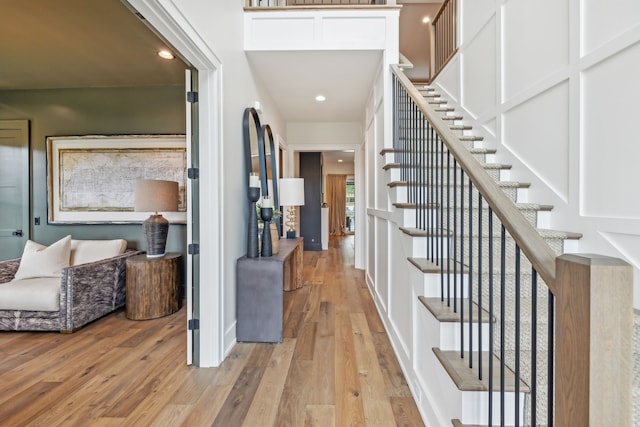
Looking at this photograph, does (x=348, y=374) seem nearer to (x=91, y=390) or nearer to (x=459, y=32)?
(x=91, y=390)

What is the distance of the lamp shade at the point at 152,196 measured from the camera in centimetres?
304

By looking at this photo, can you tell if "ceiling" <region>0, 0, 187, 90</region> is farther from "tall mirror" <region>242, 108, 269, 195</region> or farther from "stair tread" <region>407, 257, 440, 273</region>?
"stair tread" <region>407, 257, 440, 273</region>

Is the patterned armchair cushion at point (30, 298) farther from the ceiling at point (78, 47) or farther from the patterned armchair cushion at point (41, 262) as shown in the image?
the ceiling at point (78, 47)

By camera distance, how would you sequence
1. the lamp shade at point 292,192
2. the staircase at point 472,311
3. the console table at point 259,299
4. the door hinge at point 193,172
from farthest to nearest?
the lamp shade at point 292,192 → the console table at point 259,299 → the door hinge at point 193,172 → the staircase at point 472,311

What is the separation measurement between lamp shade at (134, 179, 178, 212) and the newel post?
3.30m

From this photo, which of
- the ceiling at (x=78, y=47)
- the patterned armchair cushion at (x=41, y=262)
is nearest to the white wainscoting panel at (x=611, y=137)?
the ceiling at (x=78, y=47)

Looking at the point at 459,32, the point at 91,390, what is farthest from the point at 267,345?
the point at 459,32

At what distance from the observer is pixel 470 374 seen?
121cm

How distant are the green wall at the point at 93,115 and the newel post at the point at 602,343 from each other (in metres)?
3.73

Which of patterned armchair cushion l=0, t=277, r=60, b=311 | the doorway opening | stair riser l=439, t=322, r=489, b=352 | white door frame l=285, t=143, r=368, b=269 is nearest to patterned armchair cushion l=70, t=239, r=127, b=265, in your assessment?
patterned armchair cushion l=0, t=277, r=60, b=311

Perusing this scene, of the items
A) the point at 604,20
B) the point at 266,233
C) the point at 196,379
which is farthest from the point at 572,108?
the point at 196,379

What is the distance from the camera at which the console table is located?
2.45m

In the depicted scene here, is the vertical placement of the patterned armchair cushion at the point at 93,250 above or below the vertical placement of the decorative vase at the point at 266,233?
below

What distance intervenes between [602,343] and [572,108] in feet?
6.25
